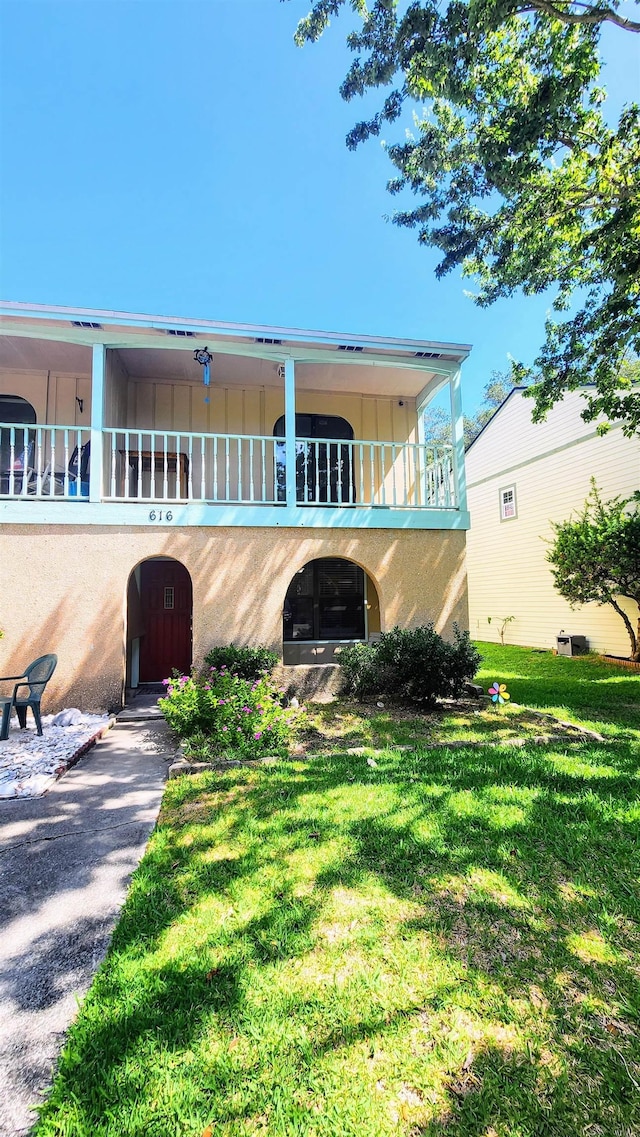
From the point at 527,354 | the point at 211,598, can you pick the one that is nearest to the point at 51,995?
the point at 211,598

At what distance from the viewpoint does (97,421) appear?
6.50m

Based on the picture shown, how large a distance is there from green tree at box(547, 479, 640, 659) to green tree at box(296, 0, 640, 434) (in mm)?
2438

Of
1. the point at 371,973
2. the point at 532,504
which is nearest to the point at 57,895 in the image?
the point at 371,973

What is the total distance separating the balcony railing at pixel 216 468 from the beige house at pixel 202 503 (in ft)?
0.17

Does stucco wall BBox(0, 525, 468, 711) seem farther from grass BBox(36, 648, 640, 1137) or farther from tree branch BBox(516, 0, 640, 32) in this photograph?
tree branch BBox(516, 0, 640, 32)

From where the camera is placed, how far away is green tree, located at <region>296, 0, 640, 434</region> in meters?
5.16

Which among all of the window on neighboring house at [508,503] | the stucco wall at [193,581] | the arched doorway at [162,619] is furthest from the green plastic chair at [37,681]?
the window on neighboring house at [508,503]

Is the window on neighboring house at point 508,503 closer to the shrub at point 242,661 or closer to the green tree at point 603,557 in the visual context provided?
the green tree at point 603,557

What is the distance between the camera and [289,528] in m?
6.93

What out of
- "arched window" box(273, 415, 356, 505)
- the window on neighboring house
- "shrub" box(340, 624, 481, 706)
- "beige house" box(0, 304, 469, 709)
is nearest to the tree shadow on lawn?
"shrub" box(340, 624, 481, 706)

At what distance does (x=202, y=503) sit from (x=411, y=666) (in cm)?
374

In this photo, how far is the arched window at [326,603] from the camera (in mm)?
9109

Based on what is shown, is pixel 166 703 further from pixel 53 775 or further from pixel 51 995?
pixel 51 995

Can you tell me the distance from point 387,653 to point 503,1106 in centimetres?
504
